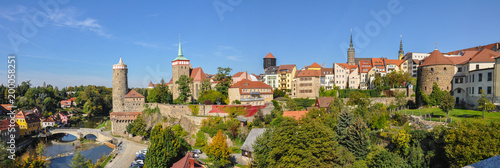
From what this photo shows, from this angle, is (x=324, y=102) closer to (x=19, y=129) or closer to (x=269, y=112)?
(x=269, y=112)

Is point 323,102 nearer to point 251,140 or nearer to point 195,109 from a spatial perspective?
point 251,140

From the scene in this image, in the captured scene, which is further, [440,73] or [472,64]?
[440,73]

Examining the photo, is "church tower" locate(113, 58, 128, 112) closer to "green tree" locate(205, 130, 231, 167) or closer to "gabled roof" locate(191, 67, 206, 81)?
"gabled roof" locate(191, 67, 206, 81)

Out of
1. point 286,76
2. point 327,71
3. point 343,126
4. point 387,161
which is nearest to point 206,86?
point 286,76

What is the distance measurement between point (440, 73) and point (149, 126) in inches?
1725

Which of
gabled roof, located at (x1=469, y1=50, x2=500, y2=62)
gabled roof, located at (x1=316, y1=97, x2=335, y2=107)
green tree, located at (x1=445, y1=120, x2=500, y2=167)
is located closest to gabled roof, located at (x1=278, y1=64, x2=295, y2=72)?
gabled roof, located at (x1=316, y1=97, x2=335, y2=107)

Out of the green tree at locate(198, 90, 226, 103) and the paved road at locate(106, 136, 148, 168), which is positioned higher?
the green tree at locate(198, 90, 226, 103)

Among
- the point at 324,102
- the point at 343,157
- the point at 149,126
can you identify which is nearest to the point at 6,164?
the point at 149,126

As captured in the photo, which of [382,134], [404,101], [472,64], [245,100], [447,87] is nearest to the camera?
[382,134]

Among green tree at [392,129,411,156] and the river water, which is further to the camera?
the river water

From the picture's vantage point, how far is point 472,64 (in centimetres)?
3028

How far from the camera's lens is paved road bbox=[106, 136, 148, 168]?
1208 inches

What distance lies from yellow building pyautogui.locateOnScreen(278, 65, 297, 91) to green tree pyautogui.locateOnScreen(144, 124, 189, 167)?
35753mm

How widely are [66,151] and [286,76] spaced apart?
4280cm
